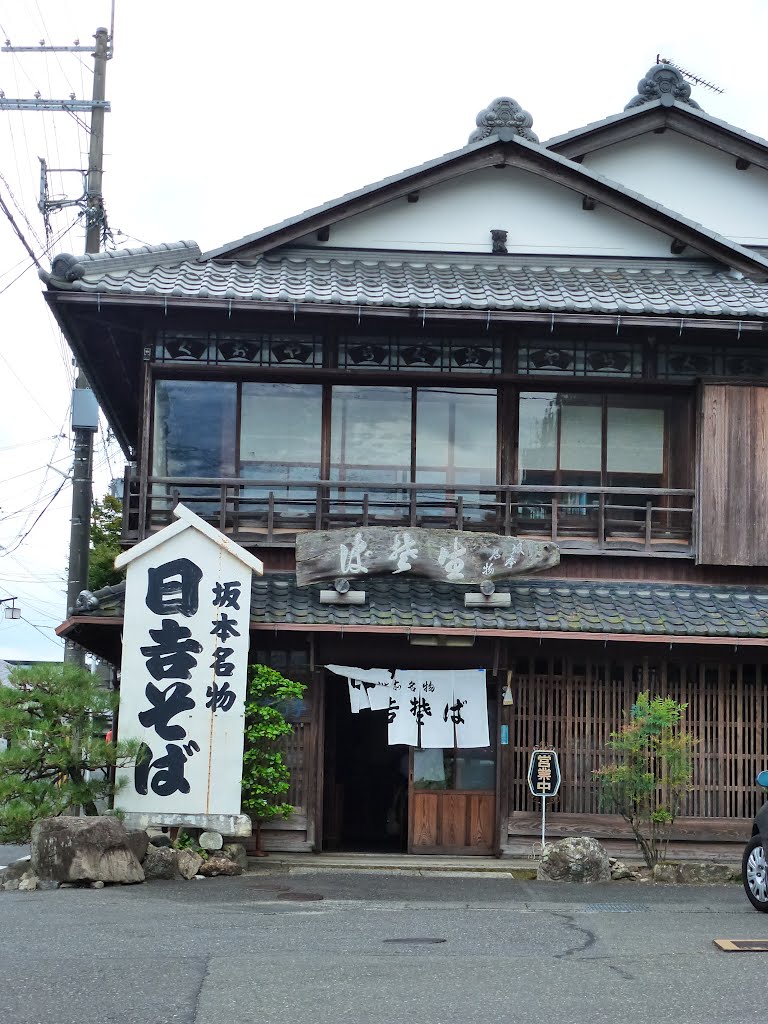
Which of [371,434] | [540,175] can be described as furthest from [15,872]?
[540,175]

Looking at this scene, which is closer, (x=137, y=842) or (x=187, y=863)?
(x=137, y=842)

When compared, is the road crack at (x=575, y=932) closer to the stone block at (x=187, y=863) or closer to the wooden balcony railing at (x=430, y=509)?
the stone block at (x=187, y=863)

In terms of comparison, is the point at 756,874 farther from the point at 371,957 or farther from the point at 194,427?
the point at 194,427

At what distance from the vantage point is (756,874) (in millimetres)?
11406

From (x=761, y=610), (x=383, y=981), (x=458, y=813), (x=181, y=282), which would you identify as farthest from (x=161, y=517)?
(x=383, y=981)

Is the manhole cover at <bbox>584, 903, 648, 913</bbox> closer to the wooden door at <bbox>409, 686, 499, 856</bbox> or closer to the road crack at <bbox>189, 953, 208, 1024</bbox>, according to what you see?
the wooden door at <bbox>409, 686, 499, 856</bbox>

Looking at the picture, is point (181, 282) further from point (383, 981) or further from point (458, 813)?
point (383, 981)

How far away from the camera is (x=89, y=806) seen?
47.3ft

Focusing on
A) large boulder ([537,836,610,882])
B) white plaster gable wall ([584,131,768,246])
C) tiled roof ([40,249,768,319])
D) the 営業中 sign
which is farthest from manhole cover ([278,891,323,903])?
white plaster gable wall ([584,131,768,246])

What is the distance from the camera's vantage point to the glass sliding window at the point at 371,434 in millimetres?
16812

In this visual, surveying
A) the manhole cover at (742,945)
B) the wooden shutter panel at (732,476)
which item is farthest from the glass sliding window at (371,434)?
the manhole cover at (742,945)

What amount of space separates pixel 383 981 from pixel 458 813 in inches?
316

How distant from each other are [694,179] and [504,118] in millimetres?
4143

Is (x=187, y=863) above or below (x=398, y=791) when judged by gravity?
below
